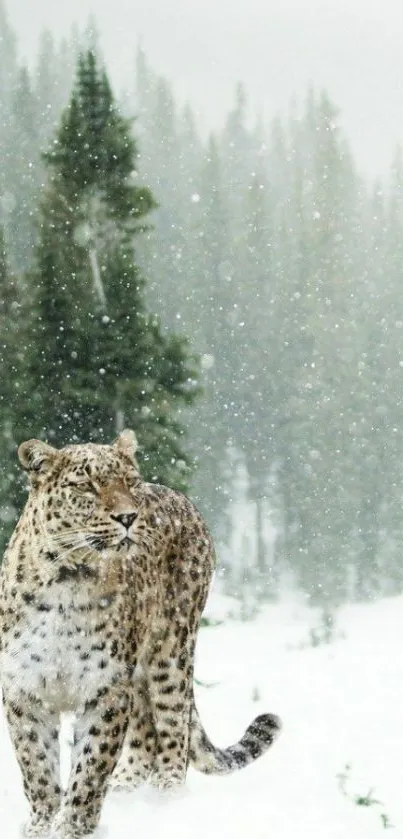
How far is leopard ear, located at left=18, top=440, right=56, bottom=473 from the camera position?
5785mm

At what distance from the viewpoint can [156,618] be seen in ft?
22.8

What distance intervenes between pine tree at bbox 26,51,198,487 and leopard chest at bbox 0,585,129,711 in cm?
937

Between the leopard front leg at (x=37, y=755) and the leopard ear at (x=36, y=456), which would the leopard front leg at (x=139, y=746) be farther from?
the leopard ear at (x=36, y=456)

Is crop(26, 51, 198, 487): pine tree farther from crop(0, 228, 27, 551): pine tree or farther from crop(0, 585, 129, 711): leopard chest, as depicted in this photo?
crop(0, 585, 129, 711): leopard chest

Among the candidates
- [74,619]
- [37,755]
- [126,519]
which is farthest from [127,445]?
[37,755]

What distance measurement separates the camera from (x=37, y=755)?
6.24 metres

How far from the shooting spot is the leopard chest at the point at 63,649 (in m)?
5.93

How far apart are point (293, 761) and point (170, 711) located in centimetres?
164

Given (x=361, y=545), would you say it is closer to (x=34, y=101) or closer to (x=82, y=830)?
(x=34, y=101)

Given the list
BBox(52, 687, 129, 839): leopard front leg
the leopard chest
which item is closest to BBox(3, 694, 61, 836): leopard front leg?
the leopard chest

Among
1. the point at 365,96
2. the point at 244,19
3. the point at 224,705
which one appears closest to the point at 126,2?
the point at 365,96

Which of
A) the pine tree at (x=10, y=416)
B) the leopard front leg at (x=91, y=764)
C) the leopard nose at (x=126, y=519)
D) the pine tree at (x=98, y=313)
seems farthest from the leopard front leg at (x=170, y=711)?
the pine tree at (x=10, y=416)

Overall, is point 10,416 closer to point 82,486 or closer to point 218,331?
point 82,486

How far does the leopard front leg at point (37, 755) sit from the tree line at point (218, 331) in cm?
922
